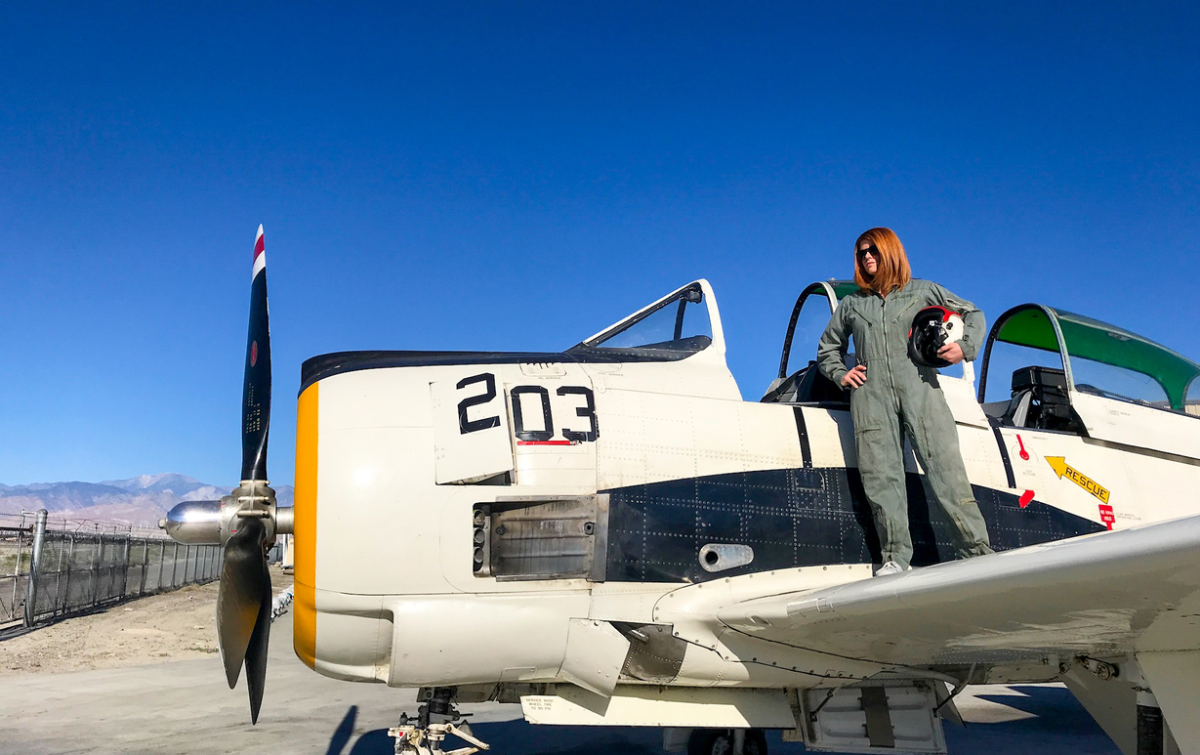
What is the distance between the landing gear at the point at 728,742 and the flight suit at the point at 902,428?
6.71 feet

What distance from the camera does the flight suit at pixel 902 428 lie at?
3934 millimetres

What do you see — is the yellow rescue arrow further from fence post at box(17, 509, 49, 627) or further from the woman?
fence post at box(17, 509, 49, 627)

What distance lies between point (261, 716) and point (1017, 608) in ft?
22.2

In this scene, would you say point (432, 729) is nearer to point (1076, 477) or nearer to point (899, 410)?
point (899, 410)

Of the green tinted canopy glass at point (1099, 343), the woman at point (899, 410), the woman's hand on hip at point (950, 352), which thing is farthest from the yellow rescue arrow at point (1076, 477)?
the woman's hand on hip at point (950, 352)

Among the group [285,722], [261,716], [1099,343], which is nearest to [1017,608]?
[1099,343]

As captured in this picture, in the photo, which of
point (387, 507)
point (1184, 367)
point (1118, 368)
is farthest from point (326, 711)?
point (1184, 367)

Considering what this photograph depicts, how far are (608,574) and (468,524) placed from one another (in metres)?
0.72

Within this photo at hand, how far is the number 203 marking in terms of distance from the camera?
3867mm

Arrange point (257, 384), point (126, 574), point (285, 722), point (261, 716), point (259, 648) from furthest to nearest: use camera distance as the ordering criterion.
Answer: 1. point (126, 574)
2. point (261, 716)
3. point (285, 722)
4. point (257, 384)
5. point (259, 648)

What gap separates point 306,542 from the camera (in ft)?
12.1

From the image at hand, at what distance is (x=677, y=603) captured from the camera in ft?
12.8

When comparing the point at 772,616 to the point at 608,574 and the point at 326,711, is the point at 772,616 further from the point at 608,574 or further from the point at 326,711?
the point at 326,711

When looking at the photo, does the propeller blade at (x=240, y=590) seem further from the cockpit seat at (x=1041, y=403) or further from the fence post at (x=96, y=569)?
the fence post at (x=96, y=569)
